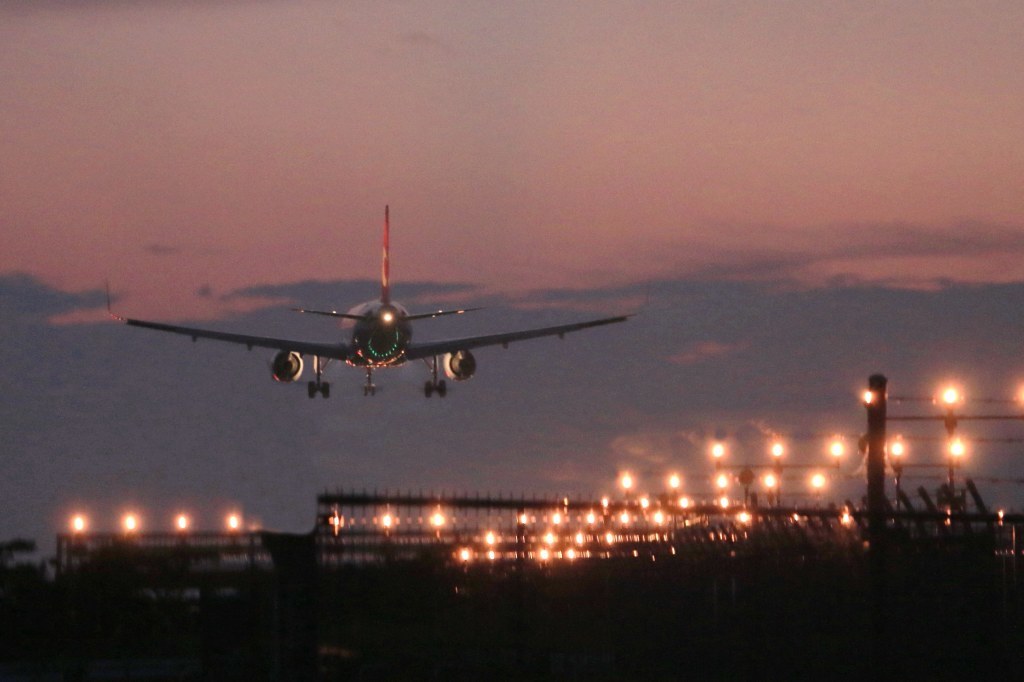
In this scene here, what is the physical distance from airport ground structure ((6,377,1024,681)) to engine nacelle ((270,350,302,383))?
48.3 m

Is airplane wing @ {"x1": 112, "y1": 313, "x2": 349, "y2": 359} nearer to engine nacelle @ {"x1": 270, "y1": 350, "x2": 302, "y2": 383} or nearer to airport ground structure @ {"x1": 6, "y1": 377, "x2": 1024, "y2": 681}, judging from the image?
engine nacelle @ {"x1": 270, "y1": 350, "x2": 302, "y2": 383}

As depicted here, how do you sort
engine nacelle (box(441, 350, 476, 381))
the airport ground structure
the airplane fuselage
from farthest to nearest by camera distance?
1. engine nacelle (box(441, 350, 476, 381))
2. the airplane fuselage
3. the airport ground structure

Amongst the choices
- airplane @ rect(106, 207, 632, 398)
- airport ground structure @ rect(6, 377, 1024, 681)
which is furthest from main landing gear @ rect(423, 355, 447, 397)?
airport ground structure @ rect(6, 377, 1024, 681)

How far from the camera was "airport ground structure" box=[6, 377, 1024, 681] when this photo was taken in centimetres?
1784

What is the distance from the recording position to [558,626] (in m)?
19.4

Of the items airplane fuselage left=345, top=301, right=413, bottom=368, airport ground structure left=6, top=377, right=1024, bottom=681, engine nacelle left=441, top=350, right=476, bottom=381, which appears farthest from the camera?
engine nacelle left=441, top=350, right=476, bottom=381

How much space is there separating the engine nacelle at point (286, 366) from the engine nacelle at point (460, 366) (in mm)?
7230

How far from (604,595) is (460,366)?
5527cm

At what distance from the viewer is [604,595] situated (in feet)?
64.6

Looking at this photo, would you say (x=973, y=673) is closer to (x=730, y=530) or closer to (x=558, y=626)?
(x=730, y=530)

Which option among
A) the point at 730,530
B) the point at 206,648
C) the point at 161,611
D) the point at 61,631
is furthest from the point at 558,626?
the point at 61,631

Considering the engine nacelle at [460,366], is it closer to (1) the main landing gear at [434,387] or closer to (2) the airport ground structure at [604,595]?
Answer: (1) the main landing gear at [434,387]

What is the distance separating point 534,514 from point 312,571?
2990 millimetres

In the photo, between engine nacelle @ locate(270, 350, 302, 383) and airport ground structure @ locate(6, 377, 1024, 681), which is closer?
airport ground structure @ locate(6, 377, 1024, 681)
